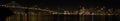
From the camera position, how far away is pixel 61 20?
23.6 metres

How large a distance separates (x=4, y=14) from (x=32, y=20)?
10.8 metres

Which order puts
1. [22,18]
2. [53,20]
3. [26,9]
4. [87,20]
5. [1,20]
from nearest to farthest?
1. [1,20]
2. [26,9]
3. [22,18]
4. [53,20]
5. [87,20]

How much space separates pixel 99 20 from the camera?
24.8m

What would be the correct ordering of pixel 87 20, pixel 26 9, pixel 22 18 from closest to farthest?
1. pixel 26 9
2. pixel 22 18
3. pixel 87 20

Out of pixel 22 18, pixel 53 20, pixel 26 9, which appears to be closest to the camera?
pixel 26 9

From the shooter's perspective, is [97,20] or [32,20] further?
[97,20]

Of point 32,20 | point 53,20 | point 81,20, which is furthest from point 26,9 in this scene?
point 81,20

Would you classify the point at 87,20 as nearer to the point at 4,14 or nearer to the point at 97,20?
the point at 97,20

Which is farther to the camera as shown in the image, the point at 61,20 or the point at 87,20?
the point at 87,20

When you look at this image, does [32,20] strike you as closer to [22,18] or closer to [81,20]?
[22,18]

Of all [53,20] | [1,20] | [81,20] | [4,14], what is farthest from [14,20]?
[1,20]

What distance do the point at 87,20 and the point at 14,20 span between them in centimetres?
883

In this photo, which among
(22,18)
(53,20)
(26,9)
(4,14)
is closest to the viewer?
(4,14)

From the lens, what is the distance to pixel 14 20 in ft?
60.7
